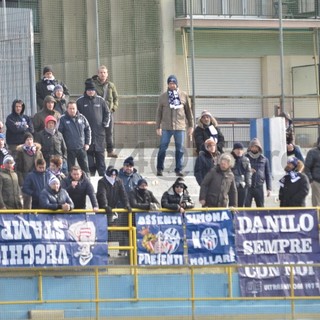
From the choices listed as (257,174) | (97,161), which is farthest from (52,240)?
(257,174)

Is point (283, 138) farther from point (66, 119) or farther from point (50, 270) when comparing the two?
point (50, 270)

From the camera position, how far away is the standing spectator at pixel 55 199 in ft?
69.2

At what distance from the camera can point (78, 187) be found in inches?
848

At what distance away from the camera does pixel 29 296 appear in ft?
68.8

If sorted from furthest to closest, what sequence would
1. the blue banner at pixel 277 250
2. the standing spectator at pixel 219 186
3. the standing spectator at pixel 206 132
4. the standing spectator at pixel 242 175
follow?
1. the standing spectator at pixel 206 132
2. the standing spectator at pixel 242 175
3. the standing spectator at pixel 219 186
4. the blue banner at pixel 277 250

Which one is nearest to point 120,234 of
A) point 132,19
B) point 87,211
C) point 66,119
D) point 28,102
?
point 87,211

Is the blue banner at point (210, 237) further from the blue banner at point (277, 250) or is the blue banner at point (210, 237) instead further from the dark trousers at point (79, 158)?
the dark trousers at point (79, 158)

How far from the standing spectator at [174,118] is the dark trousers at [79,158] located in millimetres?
1985

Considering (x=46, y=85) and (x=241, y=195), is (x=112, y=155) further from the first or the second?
(x=241, y=195)

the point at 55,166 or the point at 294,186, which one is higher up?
the point at 55,166

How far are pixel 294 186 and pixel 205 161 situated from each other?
1512 millimetres

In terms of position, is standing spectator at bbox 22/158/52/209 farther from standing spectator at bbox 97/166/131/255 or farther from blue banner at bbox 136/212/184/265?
blue banner at bbox 136/212/184/265

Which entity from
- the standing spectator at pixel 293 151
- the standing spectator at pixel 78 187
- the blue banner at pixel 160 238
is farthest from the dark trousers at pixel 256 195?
the standing spectator at pixel 78 187

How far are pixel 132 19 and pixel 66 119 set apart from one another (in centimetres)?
930
